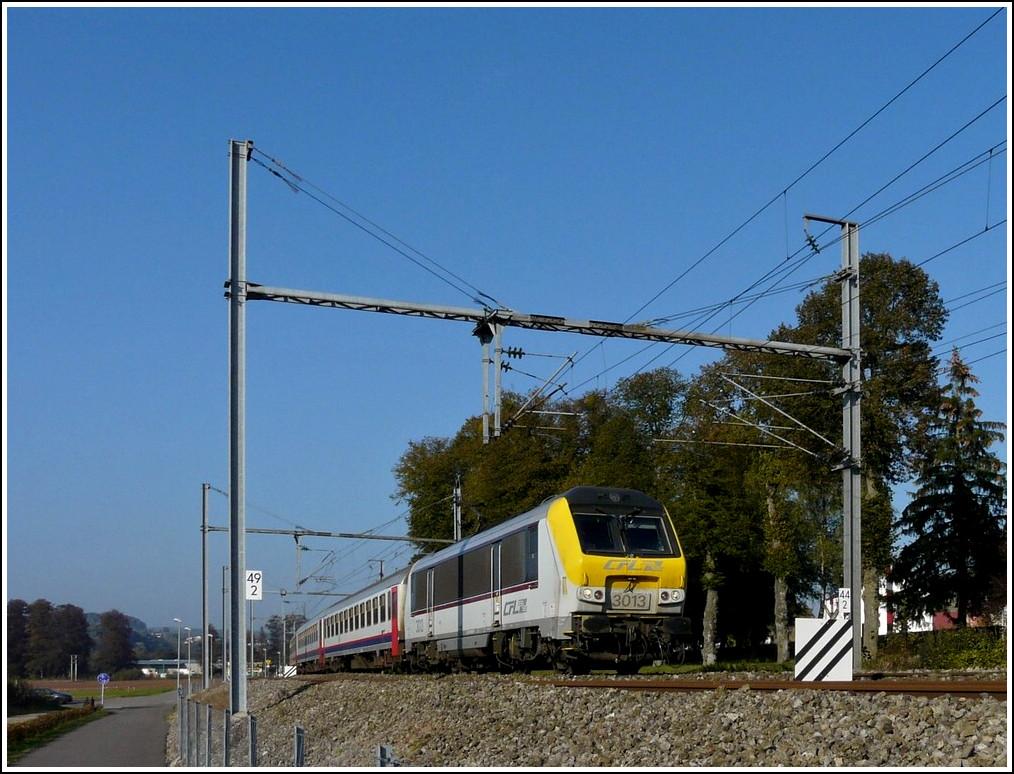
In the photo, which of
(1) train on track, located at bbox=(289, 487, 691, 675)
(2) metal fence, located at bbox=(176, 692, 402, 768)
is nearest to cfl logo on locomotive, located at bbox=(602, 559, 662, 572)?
(1) train on track, located at bbox=(289, 487, 691, 675)

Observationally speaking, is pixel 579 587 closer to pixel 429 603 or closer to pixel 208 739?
pixel 208 739

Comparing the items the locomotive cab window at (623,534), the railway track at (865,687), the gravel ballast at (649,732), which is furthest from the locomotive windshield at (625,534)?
the railway track at (865,687)

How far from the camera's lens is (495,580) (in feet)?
81.4

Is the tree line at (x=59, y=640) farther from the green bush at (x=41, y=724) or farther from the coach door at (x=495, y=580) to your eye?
the coach door at (x=495, y=580)

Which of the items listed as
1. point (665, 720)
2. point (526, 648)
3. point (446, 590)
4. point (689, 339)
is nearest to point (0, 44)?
point (665, 720)

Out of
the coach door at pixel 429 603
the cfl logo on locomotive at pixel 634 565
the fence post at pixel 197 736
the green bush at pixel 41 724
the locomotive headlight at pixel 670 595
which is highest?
the cfl logo on locomotive at pixel 634 565

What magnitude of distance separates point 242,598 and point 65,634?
1632 inches

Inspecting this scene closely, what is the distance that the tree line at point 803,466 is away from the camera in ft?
127

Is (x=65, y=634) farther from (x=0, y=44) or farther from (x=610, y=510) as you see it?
(x=0, y=44)

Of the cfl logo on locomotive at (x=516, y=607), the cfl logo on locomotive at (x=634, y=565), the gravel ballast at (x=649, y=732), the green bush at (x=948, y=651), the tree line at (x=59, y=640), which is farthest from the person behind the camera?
the tree line at (x=59, y=640)

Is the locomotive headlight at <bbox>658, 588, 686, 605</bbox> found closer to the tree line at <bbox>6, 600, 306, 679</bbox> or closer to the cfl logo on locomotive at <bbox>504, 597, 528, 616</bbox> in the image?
the cfl logo on locomotive at <bbox>504, 597, 528, 616</bbox>

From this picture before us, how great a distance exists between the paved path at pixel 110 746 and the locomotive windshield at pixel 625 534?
978cm

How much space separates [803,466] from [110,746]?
23.6 m

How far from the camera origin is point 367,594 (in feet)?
137
